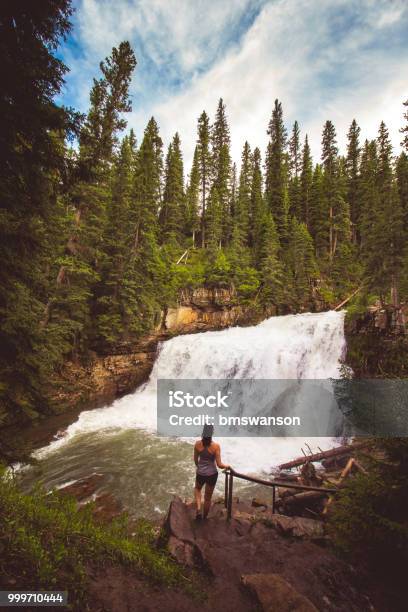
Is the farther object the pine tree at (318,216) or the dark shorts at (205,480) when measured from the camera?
the pine tree at (318,216)

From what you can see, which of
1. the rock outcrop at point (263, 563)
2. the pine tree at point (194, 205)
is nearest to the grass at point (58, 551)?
the rock outcrop at point (263, 563)

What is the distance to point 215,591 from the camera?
12.8ft

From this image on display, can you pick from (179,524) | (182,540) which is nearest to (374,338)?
(179,524)

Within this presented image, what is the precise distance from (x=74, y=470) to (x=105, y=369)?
9363mm

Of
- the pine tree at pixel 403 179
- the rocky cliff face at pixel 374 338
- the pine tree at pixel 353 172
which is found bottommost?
the rocky cliff face at pixel 374 338

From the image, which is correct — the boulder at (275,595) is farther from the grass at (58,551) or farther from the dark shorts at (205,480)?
the dark shorts at (205,480)

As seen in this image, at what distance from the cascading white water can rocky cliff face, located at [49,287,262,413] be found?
887 mm

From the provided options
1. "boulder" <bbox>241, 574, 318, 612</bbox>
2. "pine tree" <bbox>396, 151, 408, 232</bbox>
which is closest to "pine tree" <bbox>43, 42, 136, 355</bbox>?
"boulder" <bbox>241, 574, 318, 612</bbox>

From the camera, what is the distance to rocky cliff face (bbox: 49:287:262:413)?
19031 mm

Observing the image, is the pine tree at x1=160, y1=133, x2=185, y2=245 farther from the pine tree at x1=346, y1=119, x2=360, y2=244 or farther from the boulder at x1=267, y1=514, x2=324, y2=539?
the boulder at x1=267, y1=514, x2=324, y2=539

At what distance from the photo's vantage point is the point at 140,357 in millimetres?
22438

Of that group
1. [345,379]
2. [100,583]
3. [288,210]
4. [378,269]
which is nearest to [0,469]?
[100,583]

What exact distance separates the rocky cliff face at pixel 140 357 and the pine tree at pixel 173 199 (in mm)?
11579

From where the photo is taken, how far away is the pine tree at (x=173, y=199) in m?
36.8
